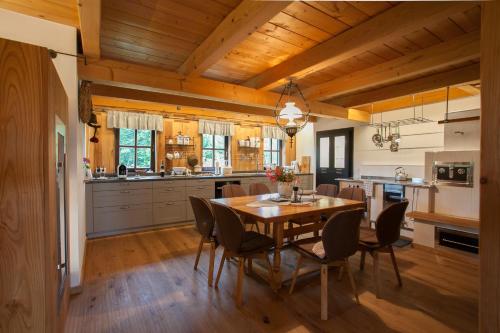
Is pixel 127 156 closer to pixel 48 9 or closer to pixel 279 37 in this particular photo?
pixel 48 9

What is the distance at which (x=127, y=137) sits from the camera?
523 centimetres

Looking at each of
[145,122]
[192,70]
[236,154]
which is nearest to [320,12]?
[192,70]

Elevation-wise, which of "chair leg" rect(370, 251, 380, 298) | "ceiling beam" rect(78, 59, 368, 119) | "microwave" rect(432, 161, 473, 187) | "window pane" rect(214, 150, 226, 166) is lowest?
"chair leg" rect(370, 251, 380, 298)

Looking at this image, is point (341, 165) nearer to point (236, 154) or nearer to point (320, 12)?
point (236, 154)

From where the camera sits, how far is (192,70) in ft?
9.56

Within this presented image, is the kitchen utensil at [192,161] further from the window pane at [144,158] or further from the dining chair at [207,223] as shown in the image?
the dining chair at [207,223]

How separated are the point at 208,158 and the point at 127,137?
1.86 m

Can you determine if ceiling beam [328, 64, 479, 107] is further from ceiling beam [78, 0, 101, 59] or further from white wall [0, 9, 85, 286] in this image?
white wall [0, 9, 85, 286]

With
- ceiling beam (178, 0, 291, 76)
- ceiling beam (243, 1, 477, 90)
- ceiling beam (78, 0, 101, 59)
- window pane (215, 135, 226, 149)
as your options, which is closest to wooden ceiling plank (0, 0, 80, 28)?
ceiling beam (78, 0, 101, 59)

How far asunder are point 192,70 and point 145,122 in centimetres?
273

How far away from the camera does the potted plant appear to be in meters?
3.08

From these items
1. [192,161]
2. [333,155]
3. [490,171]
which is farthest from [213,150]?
[490,171]

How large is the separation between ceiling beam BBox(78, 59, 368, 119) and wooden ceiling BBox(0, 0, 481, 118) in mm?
41

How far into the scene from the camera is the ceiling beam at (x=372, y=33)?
1788mm
